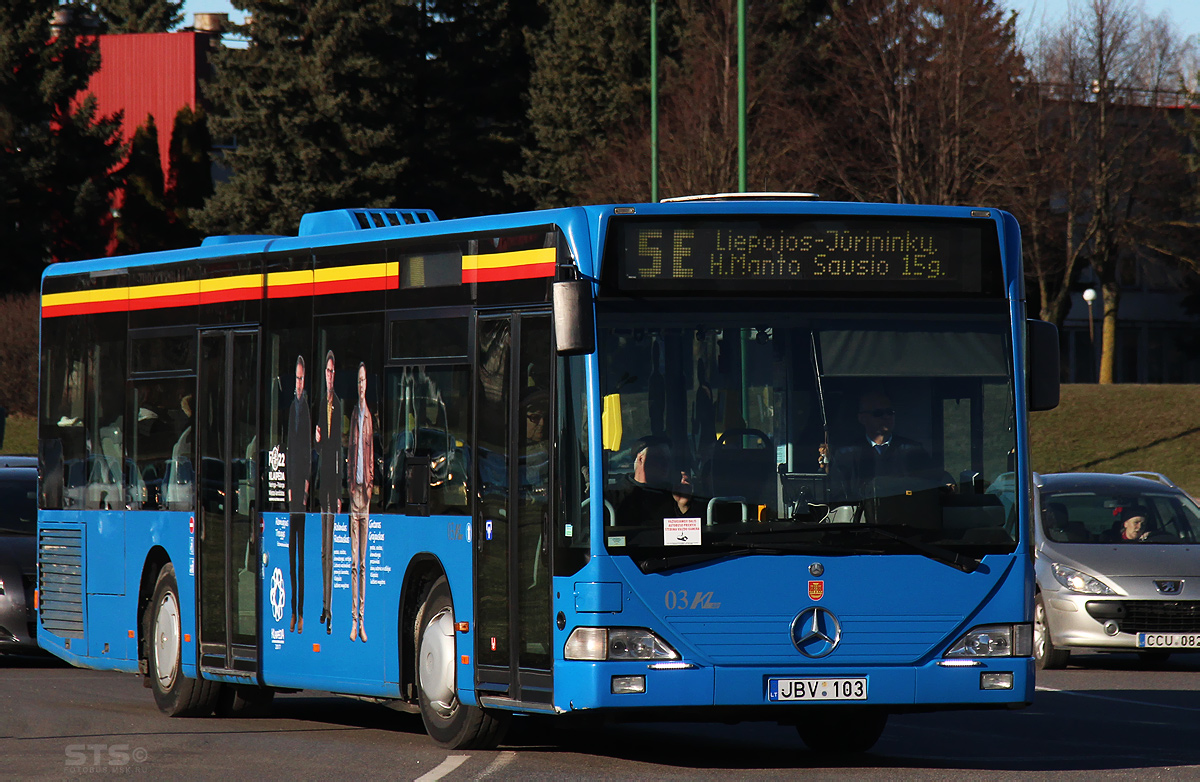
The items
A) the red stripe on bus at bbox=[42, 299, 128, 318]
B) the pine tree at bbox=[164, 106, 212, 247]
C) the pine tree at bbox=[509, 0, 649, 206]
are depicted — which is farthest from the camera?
the pine tree at bbox=[164, 106, 212, 247]

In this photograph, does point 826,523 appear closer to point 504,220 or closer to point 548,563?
Answer: point 548,563

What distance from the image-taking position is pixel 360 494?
10.9 metres

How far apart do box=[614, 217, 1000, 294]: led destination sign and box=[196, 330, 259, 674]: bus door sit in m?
3.71

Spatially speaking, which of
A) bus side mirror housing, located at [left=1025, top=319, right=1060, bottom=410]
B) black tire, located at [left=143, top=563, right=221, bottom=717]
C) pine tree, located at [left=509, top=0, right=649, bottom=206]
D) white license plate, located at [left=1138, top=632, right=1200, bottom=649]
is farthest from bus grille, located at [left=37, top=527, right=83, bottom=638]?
pine tree, located at [left=509, top=0, right=649, bottom=206]

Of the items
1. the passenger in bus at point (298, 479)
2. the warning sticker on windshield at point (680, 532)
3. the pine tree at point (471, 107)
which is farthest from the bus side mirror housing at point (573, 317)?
the pine tree at point (471, 107)

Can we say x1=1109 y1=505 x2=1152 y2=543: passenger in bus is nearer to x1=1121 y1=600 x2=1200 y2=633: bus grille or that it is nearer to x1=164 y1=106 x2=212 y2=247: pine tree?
x1=1121 y1=600 x2=1200 y2=633: bus grille

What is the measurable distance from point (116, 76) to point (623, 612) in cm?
6507

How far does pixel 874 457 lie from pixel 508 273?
2051 millimetres

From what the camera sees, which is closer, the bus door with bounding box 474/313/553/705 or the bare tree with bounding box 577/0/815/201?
the bus door with bounding box 474/313/553/705

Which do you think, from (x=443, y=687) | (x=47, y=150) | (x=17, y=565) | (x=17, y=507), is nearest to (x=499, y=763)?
(x=443, y=687)

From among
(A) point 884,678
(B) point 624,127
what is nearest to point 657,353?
(A) point 884,678

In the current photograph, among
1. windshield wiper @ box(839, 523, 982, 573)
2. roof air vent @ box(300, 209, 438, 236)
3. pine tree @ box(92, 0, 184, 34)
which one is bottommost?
windshield wiper @ box(839, 523, 982, 573)

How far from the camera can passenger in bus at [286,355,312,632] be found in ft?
37.7

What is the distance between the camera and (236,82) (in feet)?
191
